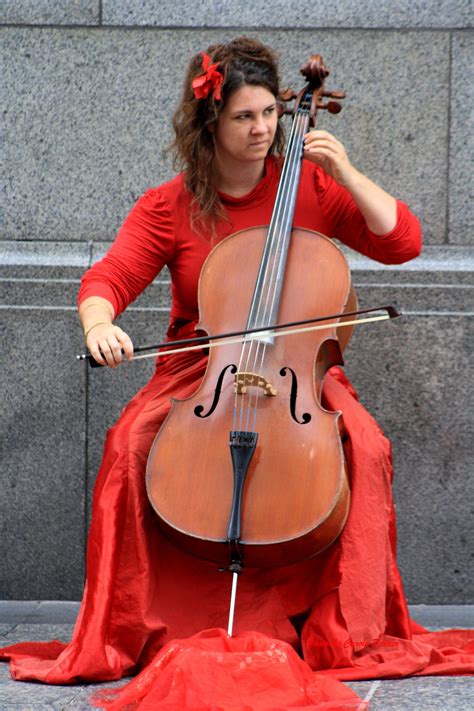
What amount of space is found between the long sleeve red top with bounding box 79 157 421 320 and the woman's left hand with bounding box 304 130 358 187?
0.58ft

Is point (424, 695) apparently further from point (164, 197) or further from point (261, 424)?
point (164, 197)

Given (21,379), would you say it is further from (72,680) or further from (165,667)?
(165,667)

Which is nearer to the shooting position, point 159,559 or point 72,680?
point 72,680

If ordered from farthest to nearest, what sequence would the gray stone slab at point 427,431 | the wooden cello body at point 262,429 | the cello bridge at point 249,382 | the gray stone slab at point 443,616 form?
1. the gray stone slab at point 427,431
2. the gray stone slab at point 443,616
3. the cello bridge at point 249,382
4. the wooden cello body at point 262,429

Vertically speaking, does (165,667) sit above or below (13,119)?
below

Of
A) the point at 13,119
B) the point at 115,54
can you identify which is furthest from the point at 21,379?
the point at 115,54

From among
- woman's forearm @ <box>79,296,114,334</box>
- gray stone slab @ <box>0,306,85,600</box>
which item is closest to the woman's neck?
woman's forearm @ <box>79,296,114,334</box>

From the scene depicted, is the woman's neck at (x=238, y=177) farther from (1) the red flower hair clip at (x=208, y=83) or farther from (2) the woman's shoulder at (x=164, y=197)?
(1) the red flower hair clip at (x=208, y=83)

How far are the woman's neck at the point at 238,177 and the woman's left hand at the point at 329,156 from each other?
233mm

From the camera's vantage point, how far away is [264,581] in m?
2.88

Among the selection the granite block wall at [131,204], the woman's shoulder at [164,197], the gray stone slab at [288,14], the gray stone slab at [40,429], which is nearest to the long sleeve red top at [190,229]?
the woman's shoulder at [164,197]

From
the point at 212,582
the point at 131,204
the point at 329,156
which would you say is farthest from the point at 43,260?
the point at 212,582

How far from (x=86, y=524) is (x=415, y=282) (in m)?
1.40

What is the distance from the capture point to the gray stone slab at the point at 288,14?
155 inches
